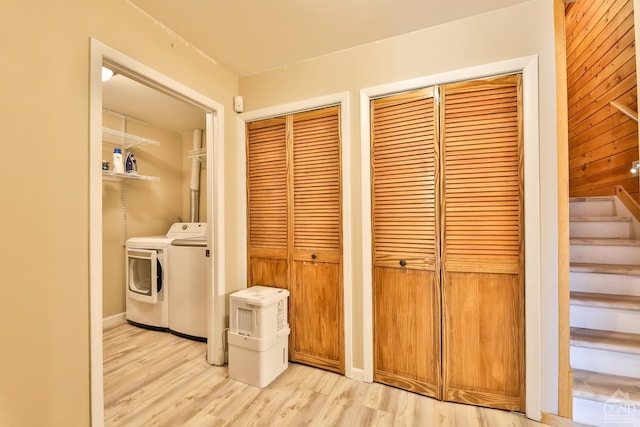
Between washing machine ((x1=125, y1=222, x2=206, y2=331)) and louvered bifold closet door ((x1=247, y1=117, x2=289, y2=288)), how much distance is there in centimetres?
90

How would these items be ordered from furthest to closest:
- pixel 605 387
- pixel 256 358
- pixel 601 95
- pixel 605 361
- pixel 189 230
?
pixel 189 230 < pixel 601 95 < pixel 256 358 < pixel 605 361 < pixel 605 387

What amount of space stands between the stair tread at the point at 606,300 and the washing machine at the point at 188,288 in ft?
9.37

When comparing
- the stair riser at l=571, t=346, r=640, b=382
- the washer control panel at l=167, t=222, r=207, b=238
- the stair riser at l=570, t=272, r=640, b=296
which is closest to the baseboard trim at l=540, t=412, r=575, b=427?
the stair riser at l=571, t=346, r=640, b=382

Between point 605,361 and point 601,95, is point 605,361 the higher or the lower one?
the lower one

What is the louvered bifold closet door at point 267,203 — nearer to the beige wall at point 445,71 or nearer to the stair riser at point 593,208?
the beige wall at point 445,71

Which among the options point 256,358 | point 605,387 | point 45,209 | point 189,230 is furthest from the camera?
point 189,230

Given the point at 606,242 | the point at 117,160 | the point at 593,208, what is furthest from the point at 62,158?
the point at 593,208

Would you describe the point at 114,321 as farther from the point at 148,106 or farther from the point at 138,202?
the point at 148,106

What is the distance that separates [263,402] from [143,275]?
2.05m

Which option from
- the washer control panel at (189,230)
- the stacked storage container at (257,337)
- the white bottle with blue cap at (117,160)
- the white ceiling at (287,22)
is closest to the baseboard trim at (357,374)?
the stacked storage container at (257,337)

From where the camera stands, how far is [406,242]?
1804 mm

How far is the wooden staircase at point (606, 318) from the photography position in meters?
1.47

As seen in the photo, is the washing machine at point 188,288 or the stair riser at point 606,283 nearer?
the stair riser at point 606,283

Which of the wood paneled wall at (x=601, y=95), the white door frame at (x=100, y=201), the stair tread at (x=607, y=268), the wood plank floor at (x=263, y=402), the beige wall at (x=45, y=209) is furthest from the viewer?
the wood paneled wall at (x=601, y=95)
